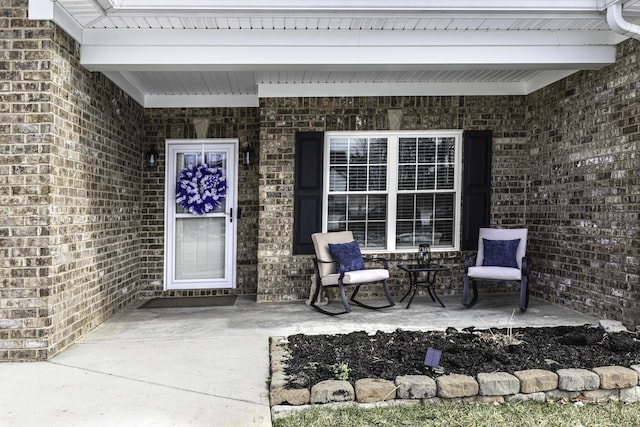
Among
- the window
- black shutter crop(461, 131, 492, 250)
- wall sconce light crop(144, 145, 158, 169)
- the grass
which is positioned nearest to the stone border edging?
the grass

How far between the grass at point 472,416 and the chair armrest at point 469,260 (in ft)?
8.77

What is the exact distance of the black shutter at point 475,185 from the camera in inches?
237

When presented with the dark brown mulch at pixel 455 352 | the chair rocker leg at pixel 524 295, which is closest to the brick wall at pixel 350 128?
the chair rocker leg at pixel 524 295

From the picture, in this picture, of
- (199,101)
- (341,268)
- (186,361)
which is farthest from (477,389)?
(199,101)

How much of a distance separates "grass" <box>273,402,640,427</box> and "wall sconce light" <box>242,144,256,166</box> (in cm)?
415

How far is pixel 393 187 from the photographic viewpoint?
607 centimetres

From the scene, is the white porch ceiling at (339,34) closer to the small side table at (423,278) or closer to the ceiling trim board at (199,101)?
the ceiling trim board at (199,101)

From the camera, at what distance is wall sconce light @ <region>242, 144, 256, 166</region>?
6.26 meters

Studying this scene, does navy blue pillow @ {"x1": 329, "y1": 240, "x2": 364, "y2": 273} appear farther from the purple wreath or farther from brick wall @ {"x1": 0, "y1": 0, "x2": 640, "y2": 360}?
the purple wreath

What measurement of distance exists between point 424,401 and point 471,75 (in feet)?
13.5

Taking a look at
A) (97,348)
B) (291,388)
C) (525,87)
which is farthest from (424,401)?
(525,87)

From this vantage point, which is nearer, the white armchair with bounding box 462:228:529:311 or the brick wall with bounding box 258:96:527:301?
the white armchair with bounding box 462:228:529:311

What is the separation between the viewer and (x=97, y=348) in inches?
153

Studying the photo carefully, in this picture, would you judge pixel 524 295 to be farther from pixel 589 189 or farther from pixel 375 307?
pixel 375 307
